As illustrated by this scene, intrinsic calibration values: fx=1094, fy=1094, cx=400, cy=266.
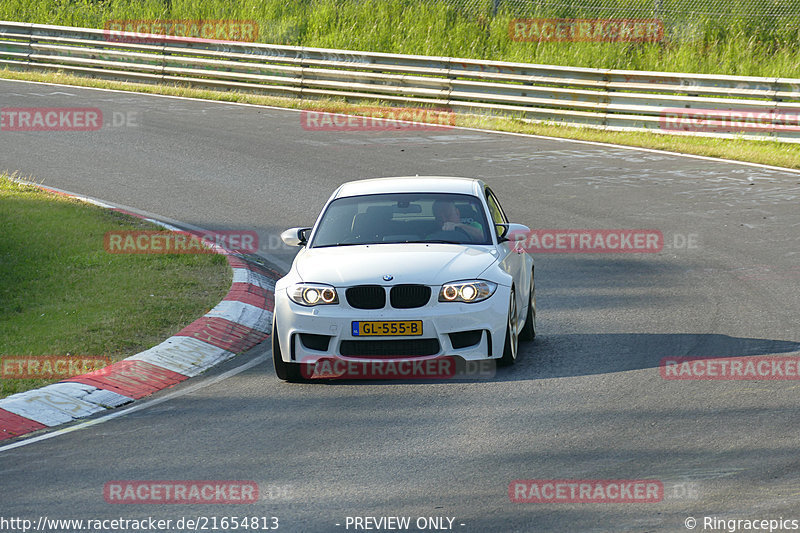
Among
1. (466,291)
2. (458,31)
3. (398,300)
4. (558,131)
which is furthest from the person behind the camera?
(458,31)

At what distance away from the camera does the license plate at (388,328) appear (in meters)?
8.05

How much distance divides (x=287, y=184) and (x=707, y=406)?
10.8m

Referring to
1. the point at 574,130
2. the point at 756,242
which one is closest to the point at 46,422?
the point at 756,242

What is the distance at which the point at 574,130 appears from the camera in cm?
2228

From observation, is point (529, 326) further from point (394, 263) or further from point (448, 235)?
point (394, 263)
